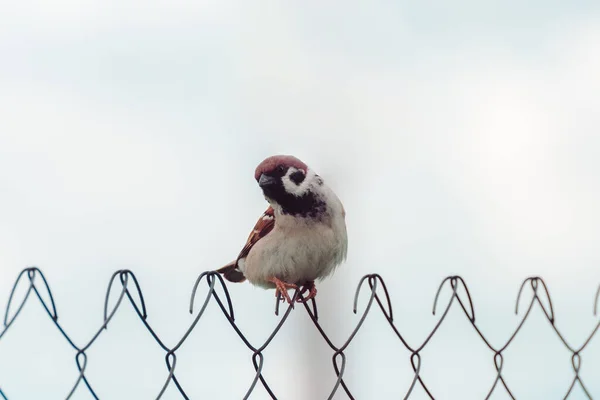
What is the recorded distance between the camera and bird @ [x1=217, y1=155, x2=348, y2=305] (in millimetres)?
2297

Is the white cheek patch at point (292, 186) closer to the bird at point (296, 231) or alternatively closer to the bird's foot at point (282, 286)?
the bird at point (296, 231)

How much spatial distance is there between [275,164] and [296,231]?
230 mm

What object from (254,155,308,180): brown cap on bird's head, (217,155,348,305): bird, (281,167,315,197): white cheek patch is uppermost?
(254,155,308,180): brown cap on bird's head

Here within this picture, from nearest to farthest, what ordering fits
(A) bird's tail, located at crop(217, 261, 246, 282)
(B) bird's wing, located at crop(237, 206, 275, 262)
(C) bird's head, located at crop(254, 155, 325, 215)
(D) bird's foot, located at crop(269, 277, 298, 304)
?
(D) bird's foot, located at crop(269, 277, 298, 304)
(C) bird's head, located at crop(254, 155, 325, 215)
(B) bird's wing, located at crop(237, 206, 275, 262)
(A) bird's tail, located at crop(217, 261, 246, 282)

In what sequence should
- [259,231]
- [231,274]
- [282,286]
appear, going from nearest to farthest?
[282,286] < [259,231] < [231,274]

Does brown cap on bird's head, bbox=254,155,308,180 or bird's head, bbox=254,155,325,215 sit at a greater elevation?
brown cap on bird's head, bbox=254,155,308,180

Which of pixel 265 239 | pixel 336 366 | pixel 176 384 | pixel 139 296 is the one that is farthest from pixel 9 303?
pixel 265 239

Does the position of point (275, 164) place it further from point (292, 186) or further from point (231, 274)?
point (231, 274)

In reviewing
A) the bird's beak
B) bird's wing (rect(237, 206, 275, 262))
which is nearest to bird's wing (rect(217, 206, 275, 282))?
bird's wing (rect(237, 206, 275, 262))

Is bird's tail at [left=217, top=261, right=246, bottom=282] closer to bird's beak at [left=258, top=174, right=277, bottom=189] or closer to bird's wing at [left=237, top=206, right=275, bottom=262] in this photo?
bird's wing at [left=237, top=206, right=275, bottom=262]

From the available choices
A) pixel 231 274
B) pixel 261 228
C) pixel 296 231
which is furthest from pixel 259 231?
pixel 231 274

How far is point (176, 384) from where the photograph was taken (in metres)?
1.29

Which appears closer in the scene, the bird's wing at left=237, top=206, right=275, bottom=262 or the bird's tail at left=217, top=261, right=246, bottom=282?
the bird's wing at left=237, top=206, right=275, bottom=262

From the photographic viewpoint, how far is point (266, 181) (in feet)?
7.72
